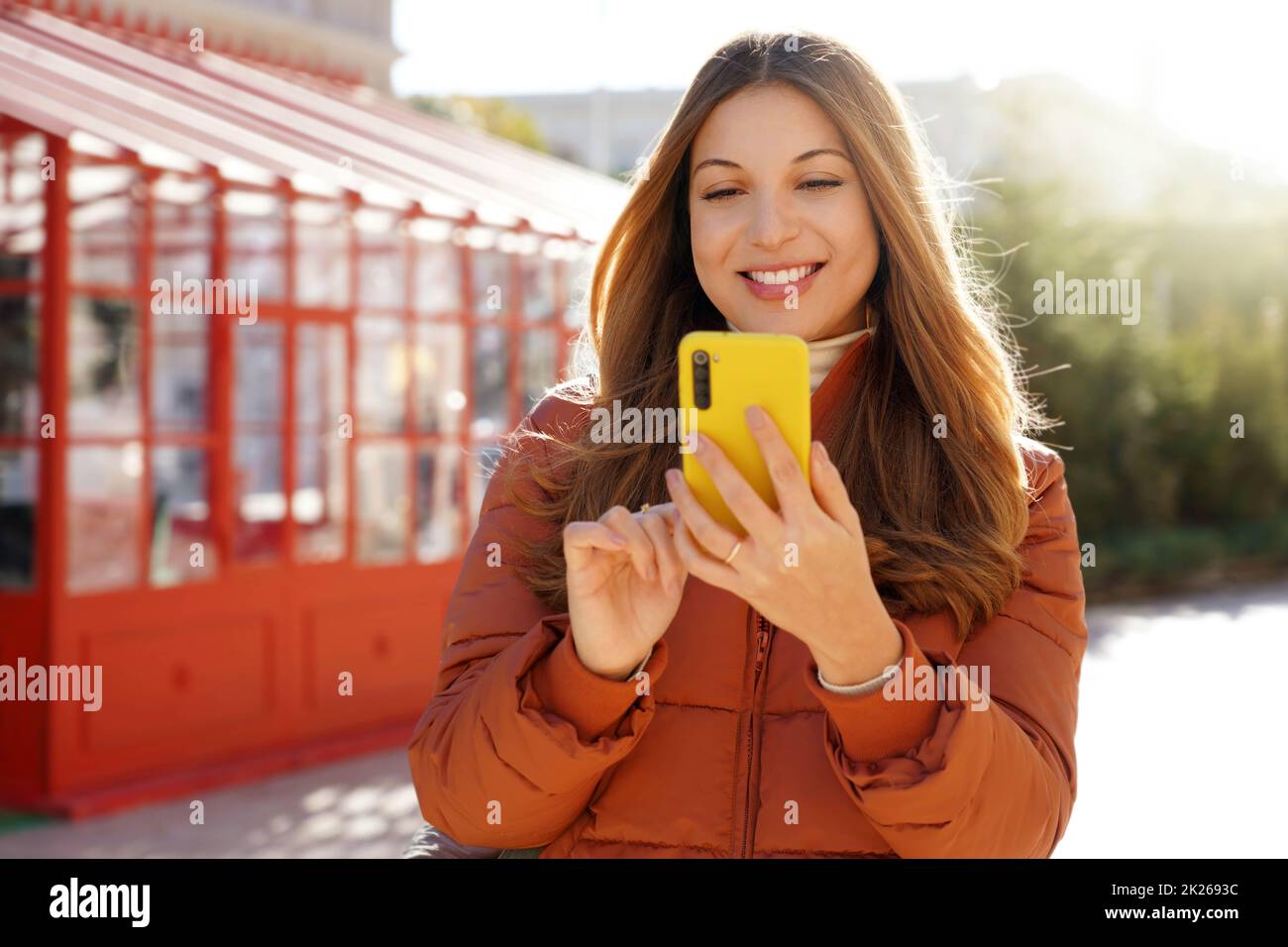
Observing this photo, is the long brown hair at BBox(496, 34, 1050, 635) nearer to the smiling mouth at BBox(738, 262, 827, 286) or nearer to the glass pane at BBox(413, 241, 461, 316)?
the smiling mouth at BBox(738, 262, 827, 286)

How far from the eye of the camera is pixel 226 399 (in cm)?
715

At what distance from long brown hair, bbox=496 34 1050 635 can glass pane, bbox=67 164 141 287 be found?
488cm

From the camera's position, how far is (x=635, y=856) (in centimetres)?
192

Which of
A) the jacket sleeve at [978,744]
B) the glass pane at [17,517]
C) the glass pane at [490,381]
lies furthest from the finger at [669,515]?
the glass pane at [490,381]

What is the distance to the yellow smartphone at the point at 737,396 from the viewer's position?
5.27 feet

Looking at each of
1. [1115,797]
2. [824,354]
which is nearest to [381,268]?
[1115,797]

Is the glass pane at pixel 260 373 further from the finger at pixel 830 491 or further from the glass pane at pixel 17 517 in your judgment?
the finger at pixel 830 491

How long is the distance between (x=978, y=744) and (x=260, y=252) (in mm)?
6492

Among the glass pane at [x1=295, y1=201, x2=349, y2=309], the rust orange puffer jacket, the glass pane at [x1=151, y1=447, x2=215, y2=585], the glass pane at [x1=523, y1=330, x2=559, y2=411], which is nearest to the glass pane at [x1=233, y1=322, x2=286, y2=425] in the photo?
the glass pane at [x1=295, y1=201, x2=349, y2=309]

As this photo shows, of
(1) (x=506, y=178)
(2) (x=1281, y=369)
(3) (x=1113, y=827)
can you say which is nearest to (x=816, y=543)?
(3) (x=1113, y=827)

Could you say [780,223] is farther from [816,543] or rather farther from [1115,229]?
[1115,229]

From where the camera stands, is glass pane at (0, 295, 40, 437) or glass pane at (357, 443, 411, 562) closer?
glass pane at (0, 295, 40, 437)

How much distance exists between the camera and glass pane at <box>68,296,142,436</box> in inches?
256

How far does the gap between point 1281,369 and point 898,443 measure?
16229mm
